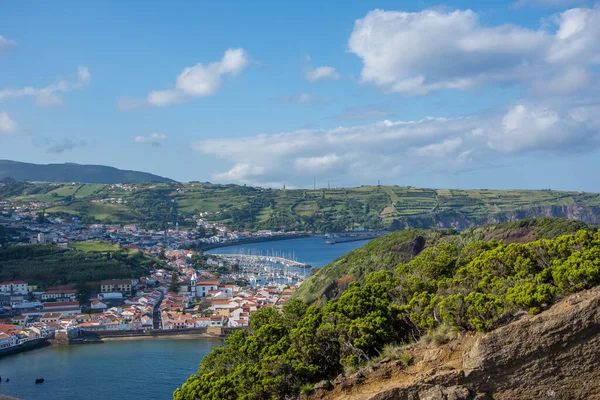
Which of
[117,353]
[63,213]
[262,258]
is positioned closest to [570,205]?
[262,258]

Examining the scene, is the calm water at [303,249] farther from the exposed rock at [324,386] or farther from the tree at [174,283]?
the exposed rock at [324,386]

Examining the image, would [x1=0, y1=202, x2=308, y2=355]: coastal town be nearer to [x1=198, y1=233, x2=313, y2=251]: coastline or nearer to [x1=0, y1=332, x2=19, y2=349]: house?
[x1=0, y1=332, x2=19, y2=349]: house

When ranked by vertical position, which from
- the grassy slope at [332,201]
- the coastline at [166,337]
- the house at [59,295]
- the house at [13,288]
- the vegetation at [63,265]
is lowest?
the coastline at [166,337]

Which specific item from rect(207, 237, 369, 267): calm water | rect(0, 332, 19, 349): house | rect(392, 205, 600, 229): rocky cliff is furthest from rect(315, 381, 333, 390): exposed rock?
rect(392, 205, 600, 229): rocky cliff

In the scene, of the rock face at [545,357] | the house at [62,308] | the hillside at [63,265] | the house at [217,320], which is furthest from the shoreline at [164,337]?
the rock face at [545,357]

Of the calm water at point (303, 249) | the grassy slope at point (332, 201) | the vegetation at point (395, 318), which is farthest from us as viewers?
the grassy slope at point (332, 201)

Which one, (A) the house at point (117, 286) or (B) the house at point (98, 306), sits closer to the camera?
(B) the house at point (98, 306)

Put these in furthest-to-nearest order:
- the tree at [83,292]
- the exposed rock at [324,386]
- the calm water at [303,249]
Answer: the calm water at [303,249] < the tree at [83,292] < the exposed rock at [324,386]

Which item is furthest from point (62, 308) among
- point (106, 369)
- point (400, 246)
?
point (400, 246)
